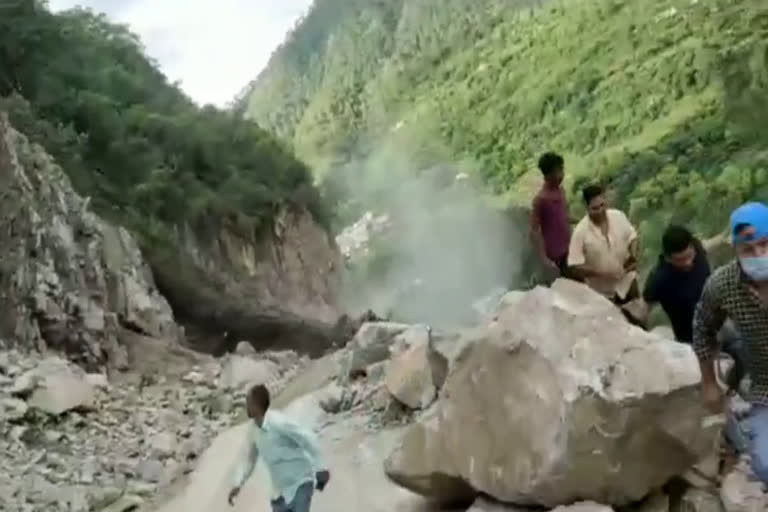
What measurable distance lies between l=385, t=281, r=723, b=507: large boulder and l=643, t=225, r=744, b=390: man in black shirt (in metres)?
0.21

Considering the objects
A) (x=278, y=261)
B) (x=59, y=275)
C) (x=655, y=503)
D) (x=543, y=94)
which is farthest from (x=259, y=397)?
(x=543, y=94)

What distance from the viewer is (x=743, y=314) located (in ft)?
16.1

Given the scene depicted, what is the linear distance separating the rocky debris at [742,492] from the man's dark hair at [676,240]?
3.62ft

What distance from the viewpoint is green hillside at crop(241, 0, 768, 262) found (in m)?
31.6

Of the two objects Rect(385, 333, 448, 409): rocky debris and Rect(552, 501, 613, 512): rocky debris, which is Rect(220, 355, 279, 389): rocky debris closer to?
Rect(385, 333, 448, 409): rocky debris

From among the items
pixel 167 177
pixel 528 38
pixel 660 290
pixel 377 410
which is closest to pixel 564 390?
pixel 660 290

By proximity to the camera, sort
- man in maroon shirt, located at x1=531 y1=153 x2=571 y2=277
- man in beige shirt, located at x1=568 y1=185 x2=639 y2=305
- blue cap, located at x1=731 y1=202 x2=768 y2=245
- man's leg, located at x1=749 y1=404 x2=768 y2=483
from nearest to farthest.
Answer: blue cap, located at x1=731 y1=202 x2=768 y2=245, man's leg, located at x1=749 y1=404 x2=768 y2=483, man in beige shirt, located at x1=568 y1=185 x2=639 y2=305, man in maroon shirt, located at x1=531 y1=153 x2=571 y2=277

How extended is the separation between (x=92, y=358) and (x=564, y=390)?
1354 centimetres

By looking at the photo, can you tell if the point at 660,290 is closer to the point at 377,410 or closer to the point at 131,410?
the point at 377,410

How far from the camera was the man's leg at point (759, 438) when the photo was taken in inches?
196

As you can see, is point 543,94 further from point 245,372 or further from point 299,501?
point 299,501

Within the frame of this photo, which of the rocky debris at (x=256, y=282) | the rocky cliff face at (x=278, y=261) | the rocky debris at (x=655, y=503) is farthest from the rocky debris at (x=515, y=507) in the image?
the rocky cliff face at (x=278, y=261)

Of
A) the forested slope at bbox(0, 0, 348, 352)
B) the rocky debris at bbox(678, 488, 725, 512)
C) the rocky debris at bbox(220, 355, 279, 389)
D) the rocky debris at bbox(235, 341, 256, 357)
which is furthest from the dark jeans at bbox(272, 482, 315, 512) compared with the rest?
the forested slope at bbox(0, 0, 348, 352)

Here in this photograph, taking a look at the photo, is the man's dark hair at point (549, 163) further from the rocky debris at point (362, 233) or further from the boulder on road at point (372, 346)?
the rocky debris at point (362, 233)
